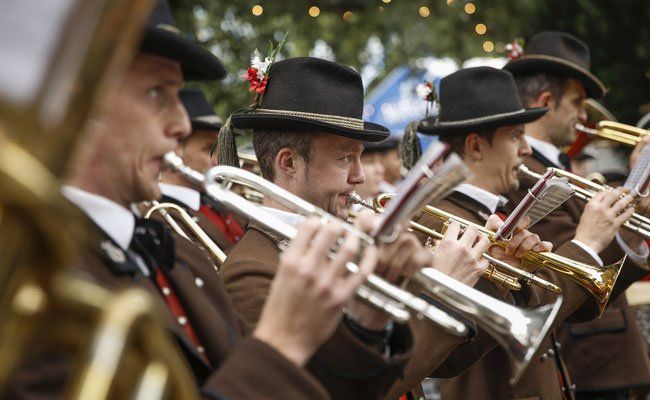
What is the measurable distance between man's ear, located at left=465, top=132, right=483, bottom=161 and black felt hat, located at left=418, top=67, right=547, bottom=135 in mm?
61

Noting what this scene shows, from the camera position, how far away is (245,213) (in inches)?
112

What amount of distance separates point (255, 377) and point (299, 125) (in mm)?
1844

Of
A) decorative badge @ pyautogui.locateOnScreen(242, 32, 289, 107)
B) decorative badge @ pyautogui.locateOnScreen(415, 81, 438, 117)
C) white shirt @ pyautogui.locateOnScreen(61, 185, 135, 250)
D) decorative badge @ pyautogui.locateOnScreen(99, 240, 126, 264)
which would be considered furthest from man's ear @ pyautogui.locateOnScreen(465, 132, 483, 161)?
decorative badge @ pyautogui.locateOnScreen(99, 240, 126, 264)

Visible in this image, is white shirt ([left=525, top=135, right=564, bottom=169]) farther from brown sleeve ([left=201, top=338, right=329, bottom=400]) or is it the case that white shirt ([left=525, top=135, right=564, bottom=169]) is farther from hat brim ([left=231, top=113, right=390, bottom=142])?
brown sleeve ([left=201, top=338, right=329, bottom=400])

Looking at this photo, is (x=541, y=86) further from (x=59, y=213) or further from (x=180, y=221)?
(x=59, y=213)

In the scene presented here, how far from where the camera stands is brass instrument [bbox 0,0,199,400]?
1386mm

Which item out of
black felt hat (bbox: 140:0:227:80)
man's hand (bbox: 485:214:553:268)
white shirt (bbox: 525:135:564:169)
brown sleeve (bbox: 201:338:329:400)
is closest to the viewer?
brown sleeve (bbox: 201:338:329:400)

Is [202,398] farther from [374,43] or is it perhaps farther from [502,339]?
[374,43]

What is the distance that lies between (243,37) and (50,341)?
7.76 meters

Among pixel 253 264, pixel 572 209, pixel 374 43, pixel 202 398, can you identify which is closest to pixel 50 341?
pixel 202 398

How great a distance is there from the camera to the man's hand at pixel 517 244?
438cm

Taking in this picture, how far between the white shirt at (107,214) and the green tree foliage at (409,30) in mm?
6165

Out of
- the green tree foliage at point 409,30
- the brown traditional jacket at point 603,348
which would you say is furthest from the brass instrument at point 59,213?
the green tree foliage at point 409,30

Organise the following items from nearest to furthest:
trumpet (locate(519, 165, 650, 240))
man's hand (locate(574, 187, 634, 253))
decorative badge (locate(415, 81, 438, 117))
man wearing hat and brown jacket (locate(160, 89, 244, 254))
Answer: man's hand (locate(574, 187, 634, 253)), trumpet (locate(519, 165, 650, 240)), decorative badge (locate(415, 81, 438, 117)), man wearing hat and brown jacket (locate(160, 89, 244, 254))
